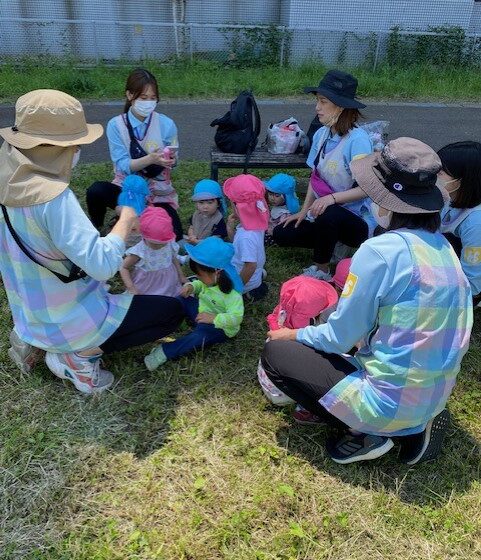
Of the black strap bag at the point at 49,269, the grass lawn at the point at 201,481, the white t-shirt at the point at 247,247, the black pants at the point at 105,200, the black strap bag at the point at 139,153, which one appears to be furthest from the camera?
the black pants at the point at 105,200

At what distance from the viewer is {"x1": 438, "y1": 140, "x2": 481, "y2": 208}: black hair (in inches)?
112

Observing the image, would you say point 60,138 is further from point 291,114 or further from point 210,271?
point 291,114

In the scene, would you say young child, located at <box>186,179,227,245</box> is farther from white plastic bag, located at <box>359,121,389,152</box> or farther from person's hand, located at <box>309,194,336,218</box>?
white plastic bag, located at <box>359,121,389,152</box>

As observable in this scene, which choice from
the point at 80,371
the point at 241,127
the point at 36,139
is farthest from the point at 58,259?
the point at 241,127

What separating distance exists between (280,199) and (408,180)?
7.52 ft

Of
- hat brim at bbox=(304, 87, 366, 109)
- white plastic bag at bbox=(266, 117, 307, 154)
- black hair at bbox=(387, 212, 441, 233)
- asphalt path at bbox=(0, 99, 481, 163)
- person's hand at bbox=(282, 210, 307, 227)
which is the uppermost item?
hat brim at bbox=(304, 87, 366, 109)

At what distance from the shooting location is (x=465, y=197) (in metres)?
2.96

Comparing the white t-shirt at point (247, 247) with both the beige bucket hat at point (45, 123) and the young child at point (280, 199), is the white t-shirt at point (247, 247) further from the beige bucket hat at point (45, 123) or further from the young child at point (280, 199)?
the beige bucket hat at point (45, 123)

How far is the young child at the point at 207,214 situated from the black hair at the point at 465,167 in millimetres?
1553

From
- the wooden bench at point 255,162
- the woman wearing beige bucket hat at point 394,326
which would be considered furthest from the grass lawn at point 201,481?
the wooden bench at point 255,162

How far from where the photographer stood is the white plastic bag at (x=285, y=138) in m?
4.66

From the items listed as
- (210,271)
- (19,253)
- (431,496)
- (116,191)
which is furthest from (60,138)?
(431,496)

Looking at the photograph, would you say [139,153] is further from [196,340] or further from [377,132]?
[377,132]

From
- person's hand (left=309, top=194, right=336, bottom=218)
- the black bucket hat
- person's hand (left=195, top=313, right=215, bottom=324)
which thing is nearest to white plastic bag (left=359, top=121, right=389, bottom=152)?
the black bucket hat
